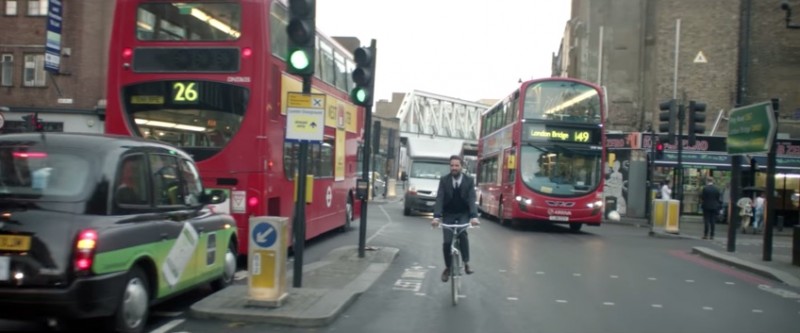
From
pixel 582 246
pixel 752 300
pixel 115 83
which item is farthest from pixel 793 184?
pixel 115 83

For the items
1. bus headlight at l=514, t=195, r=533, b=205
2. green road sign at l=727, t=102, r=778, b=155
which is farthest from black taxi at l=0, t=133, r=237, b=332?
bus headlight at l=514, t=195, r=533, b=205

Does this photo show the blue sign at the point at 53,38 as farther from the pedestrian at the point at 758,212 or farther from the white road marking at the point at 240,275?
the pedestrian at the point at 758,212

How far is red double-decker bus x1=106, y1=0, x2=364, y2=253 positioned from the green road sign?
9.52 m

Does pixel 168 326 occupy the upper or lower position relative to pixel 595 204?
lower

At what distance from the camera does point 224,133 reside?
11703mm

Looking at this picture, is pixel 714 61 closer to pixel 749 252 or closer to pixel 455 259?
pixel 749 252

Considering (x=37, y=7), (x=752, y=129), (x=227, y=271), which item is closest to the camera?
(x=227, y=271)

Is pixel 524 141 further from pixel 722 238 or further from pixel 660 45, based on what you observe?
pixel 660 45

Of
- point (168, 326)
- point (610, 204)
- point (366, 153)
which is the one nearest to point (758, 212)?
point (610, 204)

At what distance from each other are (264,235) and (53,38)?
931 inches

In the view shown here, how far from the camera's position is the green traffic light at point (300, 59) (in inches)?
359

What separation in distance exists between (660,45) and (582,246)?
21682mm

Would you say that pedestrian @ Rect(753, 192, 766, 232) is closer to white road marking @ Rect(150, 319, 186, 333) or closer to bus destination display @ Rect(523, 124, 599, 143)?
bus destination display @ Rect(523, 124, 599, 143)

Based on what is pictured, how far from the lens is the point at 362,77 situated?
39.7ft
